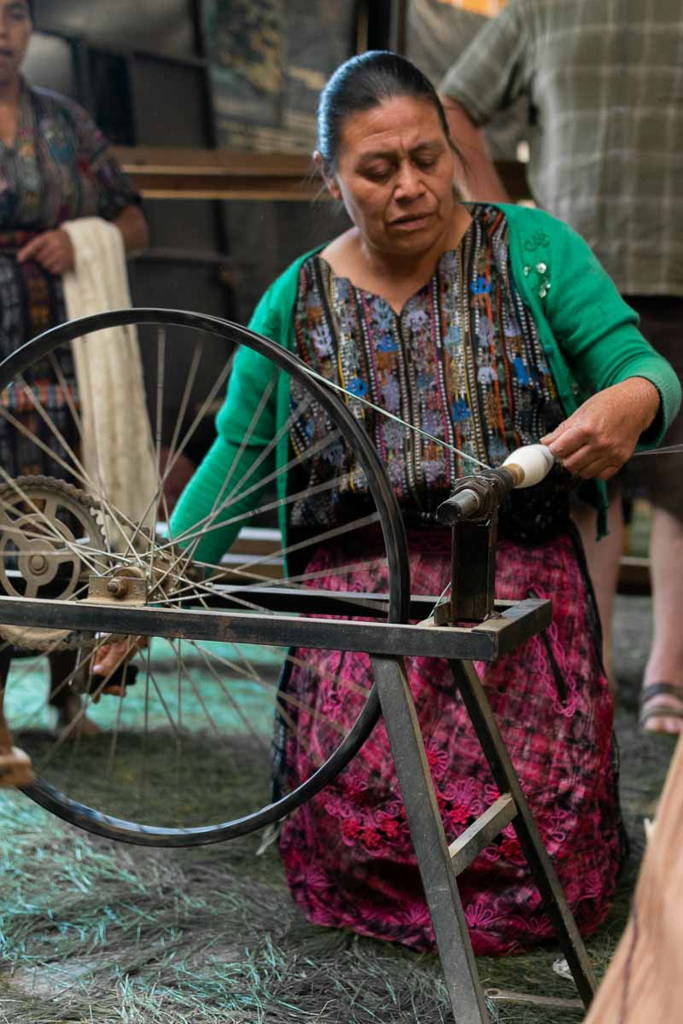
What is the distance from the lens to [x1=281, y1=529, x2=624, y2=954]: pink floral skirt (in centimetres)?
162

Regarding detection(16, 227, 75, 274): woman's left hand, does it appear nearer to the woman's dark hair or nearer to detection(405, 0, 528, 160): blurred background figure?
the woman's dark hair

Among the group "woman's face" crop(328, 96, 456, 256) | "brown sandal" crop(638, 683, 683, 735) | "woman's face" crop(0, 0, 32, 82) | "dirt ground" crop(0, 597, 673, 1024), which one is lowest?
"brown sandal" crop(638, 683, 683, 735)

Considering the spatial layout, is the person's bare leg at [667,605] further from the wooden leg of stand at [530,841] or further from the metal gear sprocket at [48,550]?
the metal gear sprocket at [48,550]

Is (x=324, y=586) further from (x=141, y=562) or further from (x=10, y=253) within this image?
(x=10, y=253)

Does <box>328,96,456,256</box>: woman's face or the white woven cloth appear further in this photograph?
the white woven cloth

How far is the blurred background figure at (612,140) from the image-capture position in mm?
2367

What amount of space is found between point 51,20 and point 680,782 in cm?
312

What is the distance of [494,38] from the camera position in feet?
8.16

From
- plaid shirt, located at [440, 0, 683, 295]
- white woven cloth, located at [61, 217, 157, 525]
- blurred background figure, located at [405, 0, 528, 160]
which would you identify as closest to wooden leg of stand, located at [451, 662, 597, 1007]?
plaid shirt, located at [440, 0, 683, 295]

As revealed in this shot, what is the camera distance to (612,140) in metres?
2.38

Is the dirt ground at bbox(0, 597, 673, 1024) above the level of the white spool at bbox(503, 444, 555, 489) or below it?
below

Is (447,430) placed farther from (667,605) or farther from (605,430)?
(667,605)

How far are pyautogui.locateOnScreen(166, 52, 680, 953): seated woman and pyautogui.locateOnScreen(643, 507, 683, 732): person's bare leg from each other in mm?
783

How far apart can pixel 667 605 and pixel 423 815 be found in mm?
1453
